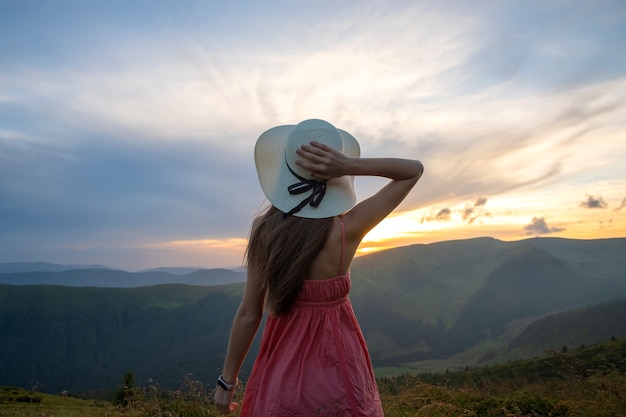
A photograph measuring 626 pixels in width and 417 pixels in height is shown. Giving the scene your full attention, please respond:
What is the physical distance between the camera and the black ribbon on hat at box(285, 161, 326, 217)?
105 inches

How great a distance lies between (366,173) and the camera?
2.65 metres

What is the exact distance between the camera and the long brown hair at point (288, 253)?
2.60 m

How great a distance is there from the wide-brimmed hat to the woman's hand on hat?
0.33 feet

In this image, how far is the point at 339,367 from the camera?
2.55 metres

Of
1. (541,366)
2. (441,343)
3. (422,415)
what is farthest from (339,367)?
(441,343)

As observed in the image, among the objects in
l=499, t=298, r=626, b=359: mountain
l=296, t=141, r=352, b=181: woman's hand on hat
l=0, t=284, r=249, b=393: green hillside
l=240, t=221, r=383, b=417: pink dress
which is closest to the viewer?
l=240, t=221, r=383, b=417: pink dress

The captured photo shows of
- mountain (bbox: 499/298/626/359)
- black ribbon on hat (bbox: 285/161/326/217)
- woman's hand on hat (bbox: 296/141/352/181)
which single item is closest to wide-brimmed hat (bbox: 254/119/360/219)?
black ribbon on hat (bbox: 285/161/326/217)

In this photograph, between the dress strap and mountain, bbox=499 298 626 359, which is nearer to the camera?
the dress strap

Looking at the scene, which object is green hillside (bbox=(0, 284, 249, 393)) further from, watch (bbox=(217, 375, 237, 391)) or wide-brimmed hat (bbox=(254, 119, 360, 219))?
wide-brimmed hat (bbox=(254, 119, 360, 219))

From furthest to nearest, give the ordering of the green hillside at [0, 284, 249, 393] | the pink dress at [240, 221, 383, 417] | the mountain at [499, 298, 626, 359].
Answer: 1. the green hillside at [0, 284, 249, 393]
2. the mountain at [499, 298, 626, 359]
3. the pink dress at [240, 221, 383, 417]

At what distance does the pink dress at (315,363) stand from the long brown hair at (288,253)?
115 mm

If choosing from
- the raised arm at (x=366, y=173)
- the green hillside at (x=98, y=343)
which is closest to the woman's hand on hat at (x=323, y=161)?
the raised arm at (x=366, y=173)

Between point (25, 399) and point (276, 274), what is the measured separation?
24655mm

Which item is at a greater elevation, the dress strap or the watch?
the dress strap
